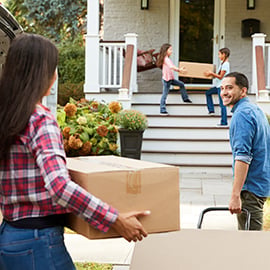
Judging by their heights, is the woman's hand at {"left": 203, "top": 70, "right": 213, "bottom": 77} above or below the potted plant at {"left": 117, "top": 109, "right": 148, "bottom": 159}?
above

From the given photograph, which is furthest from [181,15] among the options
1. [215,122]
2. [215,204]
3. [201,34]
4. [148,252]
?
[148,252]

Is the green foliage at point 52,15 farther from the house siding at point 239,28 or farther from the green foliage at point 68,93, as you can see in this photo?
the house siding at point 239,28

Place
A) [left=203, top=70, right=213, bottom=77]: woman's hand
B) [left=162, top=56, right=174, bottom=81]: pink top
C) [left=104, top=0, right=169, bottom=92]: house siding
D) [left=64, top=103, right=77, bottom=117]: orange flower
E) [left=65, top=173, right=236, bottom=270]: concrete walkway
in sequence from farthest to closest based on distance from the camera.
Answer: [left=104, top=0, right=169, bottom=92]: house siding < [left=203, top=70, right=213, bottom=77]: woman's hand < [left=162, top=56, right=174, bottom=81]: pink top < [left=64, top=103, right=77, bottom=117]: orange flower < [left=65, top=173, right=236, bottom=270]: concrete walkway

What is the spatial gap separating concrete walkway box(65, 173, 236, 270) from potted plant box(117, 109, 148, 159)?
0.90 m

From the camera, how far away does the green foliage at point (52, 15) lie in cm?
2244

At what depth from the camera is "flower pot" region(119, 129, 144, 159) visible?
9.59 m

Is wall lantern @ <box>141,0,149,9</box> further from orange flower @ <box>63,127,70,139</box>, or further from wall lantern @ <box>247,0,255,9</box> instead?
orange flower @ <box>63,127,70,139</box>

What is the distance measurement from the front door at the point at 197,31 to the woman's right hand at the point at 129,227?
38.1 ft

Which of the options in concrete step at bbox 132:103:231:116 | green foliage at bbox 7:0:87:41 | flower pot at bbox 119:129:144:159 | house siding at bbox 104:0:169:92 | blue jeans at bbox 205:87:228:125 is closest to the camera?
flower pot at bbox 119:129:144:159

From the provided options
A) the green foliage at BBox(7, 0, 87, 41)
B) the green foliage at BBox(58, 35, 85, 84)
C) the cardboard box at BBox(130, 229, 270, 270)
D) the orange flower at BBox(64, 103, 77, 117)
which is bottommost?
the cardboard box at BBox(130, 229, 270, 270)

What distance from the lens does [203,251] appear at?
8.64 ft

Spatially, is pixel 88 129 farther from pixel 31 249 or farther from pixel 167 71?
pixel 31 249

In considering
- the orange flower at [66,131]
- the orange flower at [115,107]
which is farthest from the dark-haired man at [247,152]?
the orange flower at [115,107]

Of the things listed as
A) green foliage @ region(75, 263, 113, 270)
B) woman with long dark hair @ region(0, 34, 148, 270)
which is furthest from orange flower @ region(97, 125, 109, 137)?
woman with long dark hair @ region(0, 34, 148, 270)
